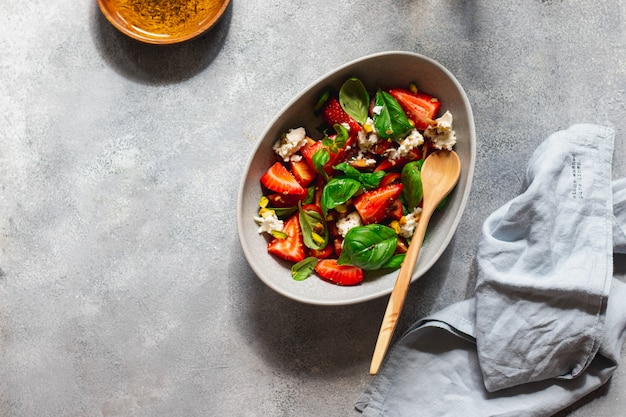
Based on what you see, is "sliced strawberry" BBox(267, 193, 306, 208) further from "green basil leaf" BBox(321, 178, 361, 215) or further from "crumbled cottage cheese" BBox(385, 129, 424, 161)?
"crumbled cottage cheese" BBox(385, 129, 424, 161)

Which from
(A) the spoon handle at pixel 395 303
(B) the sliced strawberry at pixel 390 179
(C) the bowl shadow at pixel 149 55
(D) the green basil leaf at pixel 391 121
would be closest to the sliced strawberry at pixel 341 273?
(A) the spoon handle at pixel 395 303

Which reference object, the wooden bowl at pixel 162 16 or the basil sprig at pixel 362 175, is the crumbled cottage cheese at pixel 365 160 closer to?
the basil sprig at pixel 362 175

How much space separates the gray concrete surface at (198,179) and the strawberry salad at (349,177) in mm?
155

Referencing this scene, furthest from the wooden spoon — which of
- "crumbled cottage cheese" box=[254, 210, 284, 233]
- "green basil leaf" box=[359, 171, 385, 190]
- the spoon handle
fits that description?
"crumbled cottage cheese" box=[254, 210, 284, 233]

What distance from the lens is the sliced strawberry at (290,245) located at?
1575 millimetres

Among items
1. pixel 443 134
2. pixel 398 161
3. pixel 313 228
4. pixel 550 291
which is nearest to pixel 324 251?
pixel 313 228

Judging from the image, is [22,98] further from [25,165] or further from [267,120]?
[267,120]

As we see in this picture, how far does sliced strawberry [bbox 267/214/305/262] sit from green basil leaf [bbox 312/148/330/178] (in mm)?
139

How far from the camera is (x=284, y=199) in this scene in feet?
5.16

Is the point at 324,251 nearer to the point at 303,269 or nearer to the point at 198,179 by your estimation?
the point at 303,269

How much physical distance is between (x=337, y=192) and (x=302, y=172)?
0.11 metres

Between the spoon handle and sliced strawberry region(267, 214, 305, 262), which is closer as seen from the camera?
the spoon handle

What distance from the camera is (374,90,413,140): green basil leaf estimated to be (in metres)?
1.54

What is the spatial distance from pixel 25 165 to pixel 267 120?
25.1 inches
